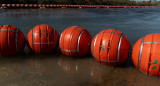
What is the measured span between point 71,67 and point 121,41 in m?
2.16

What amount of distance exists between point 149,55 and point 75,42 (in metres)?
2.78

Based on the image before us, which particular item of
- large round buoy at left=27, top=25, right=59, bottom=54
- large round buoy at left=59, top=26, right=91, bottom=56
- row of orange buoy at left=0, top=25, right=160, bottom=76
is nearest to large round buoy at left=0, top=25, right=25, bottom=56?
row of orange buoy at left=0, top=25, right=160, bottom=76

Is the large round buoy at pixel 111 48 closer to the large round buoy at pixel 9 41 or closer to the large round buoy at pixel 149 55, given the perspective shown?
the large round buoy at pixel 149 55

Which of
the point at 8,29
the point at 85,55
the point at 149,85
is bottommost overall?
the point at 149,85

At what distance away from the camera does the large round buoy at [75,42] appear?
6.02m

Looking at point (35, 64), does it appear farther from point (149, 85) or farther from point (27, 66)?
point (149, 85)

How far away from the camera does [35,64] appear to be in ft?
19.4

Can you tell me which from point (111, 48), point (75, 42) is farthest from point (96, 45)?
point (75, 42)

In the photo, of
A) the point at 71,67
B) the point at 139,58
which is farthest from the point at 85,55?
the point at 139,58

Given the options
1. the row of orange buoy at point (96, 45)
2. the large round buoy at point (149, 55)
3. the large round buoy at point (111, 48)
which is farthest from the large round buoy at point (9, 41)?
the large round buoy at point (149, 55)

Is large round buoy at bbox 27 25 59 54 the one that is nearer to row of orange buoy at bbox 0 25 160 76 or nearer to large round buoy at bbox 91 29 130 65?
row of orange buoy at bbox 0 25 160 76

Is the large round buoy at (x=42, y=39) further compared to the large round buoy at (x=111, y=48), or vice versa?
the large round buoy at (x=42, y=39)

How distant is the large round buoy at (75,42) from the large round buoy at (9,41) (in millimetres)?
1798

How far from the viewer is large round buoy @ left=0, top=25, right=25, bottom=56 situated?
19.2ft
